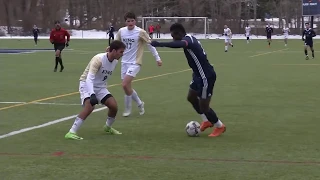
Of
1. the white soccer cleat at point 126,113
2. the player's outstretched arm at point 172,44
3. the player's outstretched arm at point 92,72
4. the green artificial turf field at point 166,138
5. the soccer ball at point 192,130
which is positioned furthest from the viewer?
the white soccer cleat at point 126,113

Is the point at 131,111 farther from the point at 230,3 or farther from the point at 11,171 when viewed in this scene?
the point at 230,3

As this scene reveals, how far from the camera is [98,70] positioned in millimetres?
10523

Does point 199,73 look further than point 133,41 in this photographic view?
No

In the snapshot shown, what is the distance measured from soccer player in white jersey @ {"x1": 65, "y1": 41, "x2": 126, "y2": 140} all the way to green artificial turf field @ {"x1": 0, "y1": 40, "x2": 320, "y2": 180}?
0.37 meters

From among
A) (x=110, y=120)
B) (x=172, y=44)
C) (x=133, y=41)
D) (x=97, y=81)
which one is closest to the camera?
(x=172, y=44)

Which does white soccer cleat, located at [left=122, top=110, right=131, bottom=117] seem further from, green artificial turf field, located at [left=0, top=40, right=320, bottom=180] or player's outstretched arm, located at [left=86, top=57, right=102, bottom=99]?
player's outstretched arm, located at [left=86, top=57, right=102, bottom=99]

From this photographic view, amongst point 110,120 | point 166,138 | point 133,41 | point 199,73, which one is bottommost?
point 166,138

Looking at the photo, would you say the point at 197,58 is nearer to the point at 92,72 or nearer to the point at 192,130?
the point at 192,130

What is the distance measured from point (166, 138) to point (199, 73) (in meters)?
1.18

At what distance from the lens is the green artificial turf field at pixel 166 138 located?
8.27 meters

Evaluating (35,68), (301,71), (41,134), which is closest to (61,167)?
(41,134)

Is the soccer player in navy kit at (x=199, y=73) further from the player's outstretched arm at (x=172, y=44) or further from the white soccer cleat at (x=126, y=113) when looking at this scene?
the white soccer cleat at (x=126, y=113)

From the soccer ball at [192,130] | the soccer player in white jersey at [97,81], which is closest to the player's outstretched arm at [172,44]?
the soccer player in white jersey at [97,81]

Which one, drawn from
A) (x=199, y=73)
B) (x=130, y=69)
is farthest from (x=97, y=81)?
(x=130, y=69)
